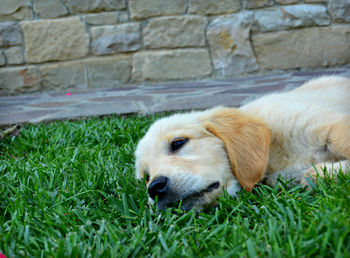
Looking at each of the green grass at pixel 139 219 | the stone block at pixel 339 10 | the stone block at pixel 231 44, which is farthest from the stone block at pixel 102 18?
the green grass at pixel 139 219

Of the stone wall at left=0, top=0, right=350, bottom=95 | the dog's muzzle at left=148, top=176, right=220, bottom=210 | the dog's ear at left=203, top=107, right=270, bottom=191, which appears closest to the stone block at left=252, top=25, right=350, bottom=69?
the stone wall at left=0, top=0, right=350, bottom=95

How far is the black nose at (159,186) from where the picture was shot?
1790 millimetres

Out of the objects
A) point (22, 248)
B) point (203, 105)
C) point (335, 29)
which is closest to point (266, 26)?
point (335, 29)

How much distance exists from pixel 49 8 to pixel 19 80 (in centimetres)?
144

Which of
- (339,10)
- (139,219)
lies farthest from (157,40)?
(139,219)

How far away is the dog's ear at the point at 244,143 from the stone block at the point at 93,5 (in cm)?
488

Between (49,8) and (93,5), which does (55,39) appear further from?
(93,5)

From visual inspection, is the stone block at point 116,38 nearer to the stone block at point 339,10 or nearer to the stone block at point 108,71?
the stone block at point 108,71

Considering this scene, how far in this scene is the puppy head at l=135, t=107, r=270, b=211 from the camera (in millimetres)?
1824

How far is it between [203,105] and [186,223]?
2535 millimetres

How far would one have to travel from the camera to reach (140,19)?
646 centimetres

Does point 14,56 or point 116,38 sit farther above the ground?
point 116,38

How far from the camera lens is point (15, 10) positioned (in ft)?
21.4

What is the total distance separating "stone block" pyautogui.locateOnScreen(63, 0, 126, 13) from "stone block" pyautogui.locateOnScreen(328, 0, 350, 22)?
3.61 meters
